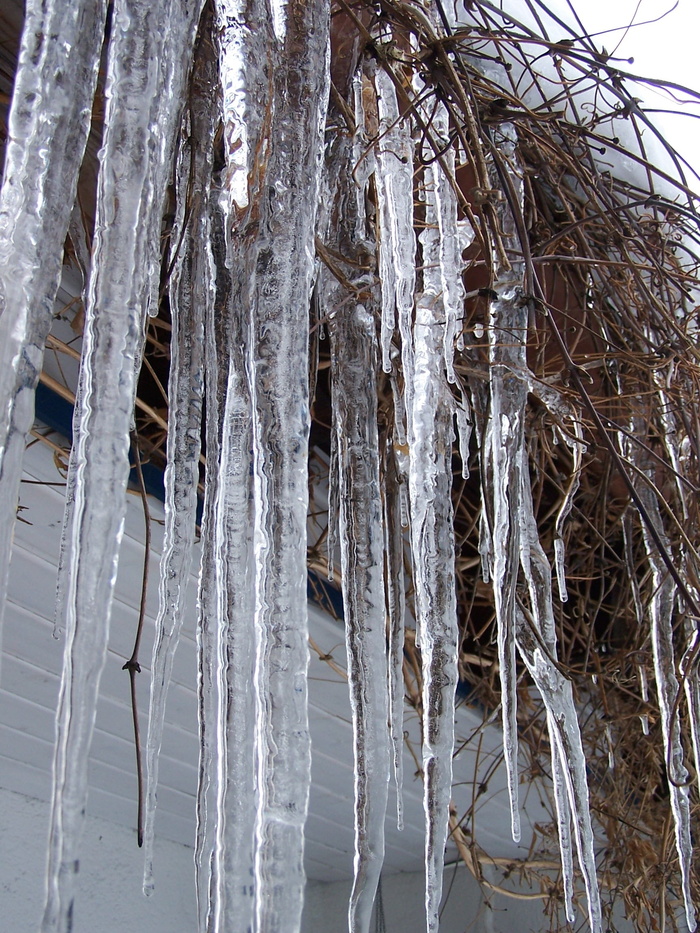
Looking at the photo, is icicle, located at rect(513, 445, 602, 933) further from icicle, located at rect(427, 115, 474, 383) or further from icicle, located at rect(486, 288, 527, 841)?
icicle, located at rect(427, 115, 474, 383)

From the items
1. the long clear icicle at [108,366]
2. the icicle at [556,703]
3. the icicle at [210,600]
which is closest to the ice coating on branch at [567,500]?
the icicle at [556,703]

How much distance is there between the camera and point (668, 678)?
1604 millimetres

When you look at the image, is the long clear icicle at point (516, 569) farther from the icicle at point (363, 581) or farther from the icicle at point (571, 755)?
the icicle at point (363, 581)

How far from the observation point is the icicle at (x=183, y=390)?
3.31 feet

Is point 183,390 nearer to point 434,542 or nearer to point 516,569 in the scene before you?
point 434,542

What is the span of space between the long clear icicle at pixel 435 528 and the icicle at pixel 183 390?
283mm

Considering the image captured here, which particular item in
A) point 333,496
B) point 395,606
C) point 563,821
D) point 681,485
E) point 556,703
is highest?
point 681,485

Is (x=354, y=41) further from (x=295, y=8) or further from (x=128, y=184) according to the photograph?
(x=128, y=184)

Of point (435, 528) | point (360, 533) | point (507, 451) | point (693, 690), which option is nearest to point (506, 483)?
point (507, 451)

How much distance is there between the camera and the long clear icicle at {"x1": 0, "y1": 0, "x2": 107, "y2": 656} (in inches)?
28.0

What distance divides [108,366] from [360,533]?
41 cm

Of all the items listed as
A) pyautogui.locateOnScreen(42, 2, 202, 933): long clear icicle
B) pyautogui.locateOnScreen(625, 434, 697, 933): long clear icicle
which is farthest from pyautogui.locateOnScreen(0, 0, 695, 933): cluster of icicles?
pyautogui.locateOnScreen(625, 434, 697, 933): long clear icicle

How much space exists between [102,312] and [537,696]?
1.86 metres

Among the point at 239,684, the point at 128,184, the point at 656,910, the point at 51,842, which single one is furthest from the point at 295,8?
the point at 656,910
